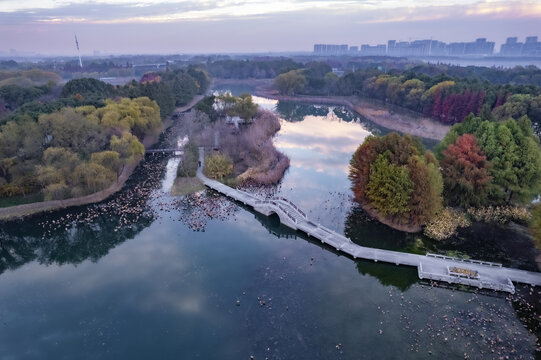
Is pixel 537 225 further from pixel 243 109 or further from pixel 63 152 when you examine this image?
pixel 243 109

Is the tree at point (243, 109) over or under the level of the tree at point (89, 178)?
over

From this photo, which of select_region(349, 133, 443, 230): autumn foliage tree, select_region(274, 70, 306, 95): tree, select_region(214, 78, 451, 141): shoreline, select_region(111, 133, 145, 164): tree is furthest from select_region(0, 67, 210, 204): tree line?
select_region(274, 70, 306, 95): tree

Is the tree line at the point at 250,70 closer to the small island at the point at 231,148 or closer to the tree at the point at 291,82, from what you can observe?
the tree at the point at 291,82

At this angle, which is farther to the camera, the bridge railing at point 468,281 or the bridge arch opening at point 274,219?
the bridge arch opening at point 274,219

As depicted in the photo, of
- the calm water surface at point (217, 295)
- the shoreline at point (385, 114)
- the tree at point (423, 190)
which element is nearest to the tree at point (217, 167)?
the calm water surface at point (217, 295)

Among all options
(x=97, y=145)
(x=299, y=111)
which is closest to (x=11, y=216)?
(x=97, y=145)

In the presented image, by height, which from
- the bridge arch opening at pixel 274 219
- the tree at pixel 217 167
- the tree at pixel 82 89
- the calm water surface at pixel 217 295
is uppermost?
the tree at pixel 82 89

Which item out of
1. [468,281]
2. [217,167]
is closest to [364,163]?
[468,281]
